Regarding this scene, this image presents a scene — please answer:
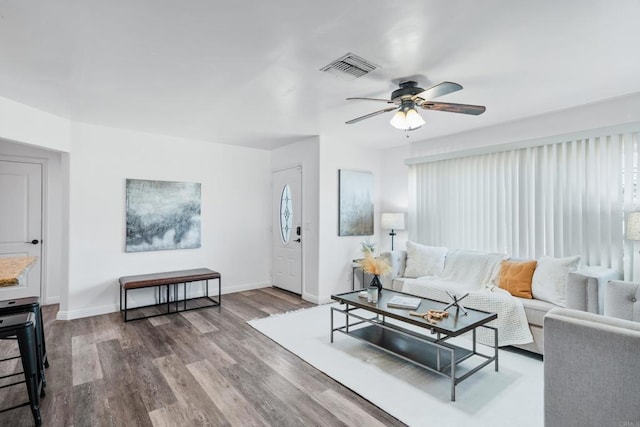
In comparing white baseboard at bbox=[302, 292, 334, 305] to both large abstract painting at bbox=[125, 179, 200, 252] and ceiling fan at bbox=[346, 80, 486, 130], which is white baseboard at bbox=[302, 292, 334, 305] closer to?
large abstract painting at bbox=[125, 179, 200, 252]

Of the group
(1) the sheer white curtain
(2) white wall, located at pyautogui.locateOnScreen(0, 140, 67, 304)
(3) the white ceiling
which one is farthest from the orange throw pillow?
(2) white wall, located at pyautogui.locateOnScreen(0, 140, 67, 304)

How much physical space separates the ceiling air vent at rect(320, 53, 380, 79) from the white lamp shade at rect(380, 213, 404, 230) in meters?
2.86

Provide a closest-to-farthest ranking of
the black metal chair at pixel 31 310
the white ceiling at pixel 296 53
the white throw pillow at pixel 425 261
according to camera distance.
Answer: the white ceiling at pixel 296 53, the black metal chair at pixel 31 310, the white throw pillow at pixel 425 261

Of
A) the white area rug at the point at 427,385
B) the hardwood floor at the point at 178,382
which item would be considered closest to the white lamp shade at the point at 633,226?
the white area rug at the point at 427,385

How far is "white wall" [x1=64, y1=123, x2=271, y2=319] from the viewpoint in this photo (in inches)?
164

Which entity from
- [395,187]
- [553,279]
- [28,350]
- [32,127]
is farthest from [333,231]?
[32,127]

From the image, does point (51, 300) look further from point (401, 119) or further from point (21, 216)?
point (401, 119)

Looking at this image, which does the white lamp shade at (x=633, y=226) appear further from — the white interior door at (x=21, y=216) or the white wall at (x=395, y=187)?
the white interior door at (x=21, y=216)

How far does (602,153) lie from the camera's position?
3.42m

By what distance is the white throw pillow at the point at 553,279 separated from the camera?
3.17 meters

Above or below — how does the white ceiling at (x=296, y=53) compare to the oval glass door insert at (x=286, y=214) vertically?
above

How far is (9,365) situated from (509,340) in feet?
14.7

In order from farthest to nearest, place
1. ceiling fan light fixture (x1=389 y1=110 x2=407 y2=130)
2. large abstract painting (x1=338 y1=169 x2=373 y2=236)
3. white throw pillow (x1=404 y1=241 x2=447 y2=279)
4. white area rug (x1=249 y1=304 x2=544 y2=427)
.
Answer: large abstract painting (x1=338 y1=169 x2=373 y2=236), white throw pillow (x1=404 y1=241 x2=447 y2=279), ceiling fan light fixture (x1=389 y1=110 x2=407 y2=130), white area rug (x1=249 y1=304 x2=544 y2=427)

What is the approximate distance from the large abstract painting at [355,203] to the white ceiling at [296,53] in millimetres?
1515
